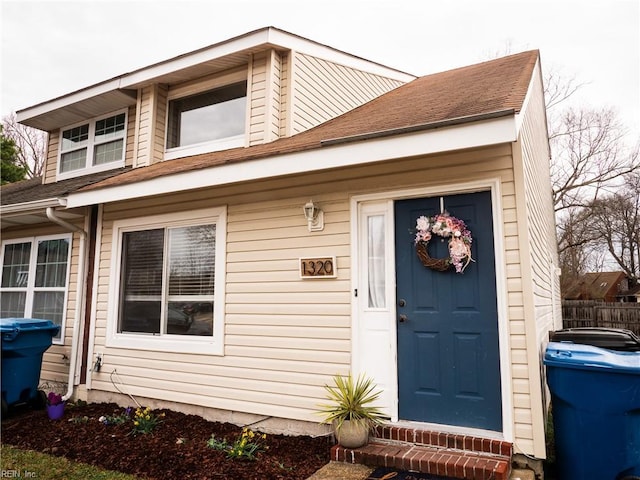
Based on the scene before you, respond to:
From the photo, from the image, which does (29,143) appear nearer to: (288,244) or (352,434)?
(288,244)

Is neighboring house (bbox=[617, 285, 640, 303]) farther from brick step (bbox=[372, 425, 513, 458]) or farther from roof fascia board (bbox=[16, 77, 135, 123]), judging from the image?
roof fascia board (bbox=[16, 77, 135, 123])

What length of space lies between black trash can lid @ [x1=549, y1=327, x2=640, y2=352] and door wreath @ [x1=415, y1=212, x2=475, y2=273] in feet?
6.82

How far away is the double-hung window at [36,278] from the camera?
6.35 m

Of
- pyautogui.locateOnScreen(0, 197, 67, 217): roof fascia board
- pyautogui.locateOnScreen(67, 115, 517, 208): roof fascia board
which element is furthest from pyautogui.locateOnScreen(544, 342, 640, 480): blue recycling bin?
pyautogui.locateOnScreen(0, 197, 67, 217): roof fascia board

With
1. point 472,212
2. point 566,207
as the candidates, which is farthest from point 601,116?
point 472,212

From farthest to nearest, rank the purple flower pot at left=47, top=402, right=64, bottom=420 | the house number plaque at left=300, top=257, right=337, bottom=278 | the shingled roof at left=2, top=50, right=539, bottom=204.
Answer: the purple flower pot at left=47, top=402, right=64, bottom=420
the house number plaque at left=300, top=257, right=337, bottom=278
the shingled roof at left=2, top=50, right=539, bottom=204

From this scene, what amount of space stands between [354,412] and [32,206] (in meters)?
5.13

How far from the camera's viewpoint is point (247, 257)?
15.4ft

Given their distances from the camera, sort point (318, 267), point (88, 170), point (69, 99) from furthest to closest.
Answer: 1. point (88, 170)
2. point (69, 99)
3. point (318, 267)

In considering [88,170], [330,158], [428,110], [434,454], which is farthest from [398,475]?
[88,170]

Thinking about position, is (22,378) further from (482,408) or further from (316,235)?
(482,408)

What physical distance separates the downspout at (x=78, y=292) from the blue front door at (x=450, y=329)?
4500 mm

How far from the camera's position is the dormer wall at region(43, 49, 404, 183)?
5.63 m

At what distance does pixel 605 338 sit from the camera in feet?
14.7
